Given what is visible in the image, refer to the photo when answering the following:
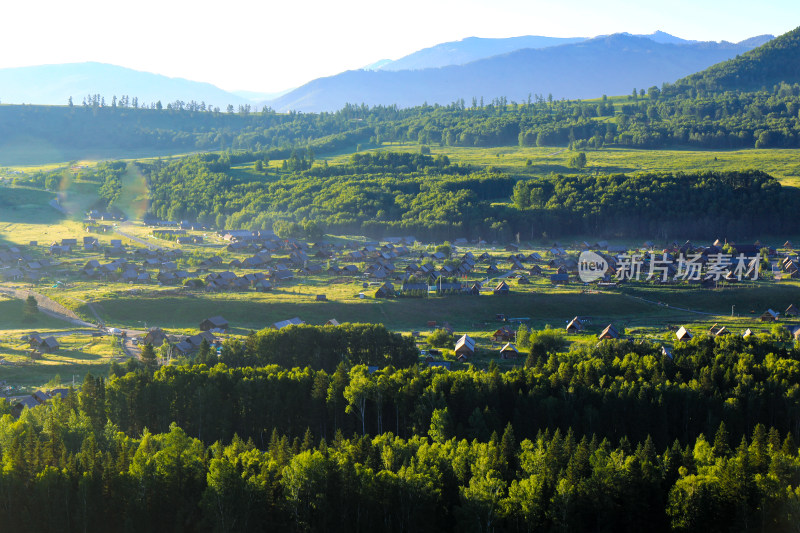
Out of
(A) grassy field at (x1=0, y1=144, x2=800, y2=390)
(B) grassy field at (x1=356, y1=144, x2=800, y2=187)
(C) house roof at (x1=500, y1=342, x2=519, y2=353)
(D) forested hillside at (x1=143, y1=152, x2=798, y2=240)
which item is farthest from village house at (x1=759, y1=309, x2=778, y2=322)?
(B) grassy field at (x1=356, y1=144, x2=800, y2=187)

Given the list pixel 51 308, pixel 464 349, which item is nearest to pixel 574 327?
pixel 464 349

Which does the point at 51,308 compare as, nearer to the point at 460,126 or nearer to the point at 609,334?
the point at 609,334

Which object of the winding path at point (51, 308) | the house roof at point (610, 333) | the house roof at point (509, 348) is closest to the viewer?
the house roof at point (509, 348)

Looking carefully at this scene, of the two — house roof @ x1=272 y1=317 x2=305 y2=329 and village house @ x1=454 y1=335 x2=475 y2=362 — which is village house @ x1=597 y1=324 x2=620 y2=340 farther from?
house roof @ x1=272 y1=317 x2=305 y2=329

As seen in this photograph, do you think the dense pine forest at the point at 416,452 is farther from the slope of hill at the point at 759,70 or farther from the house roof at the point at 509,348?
the slope of hill at the point at 759,70

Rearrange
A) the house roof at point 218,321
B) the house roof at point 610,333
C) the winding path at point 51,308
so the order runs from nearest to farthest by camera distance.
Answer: the house roof at point 610,333, the house roof at point 218,321, the winding path at point 51,308

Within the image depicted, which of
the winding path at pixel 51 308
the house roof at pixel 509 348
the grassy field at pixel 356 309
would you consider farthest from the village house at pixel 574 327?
the winding path at pixel 51 308

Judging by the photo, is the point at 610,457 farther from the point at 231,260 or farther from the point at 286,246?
the point at 286,246
